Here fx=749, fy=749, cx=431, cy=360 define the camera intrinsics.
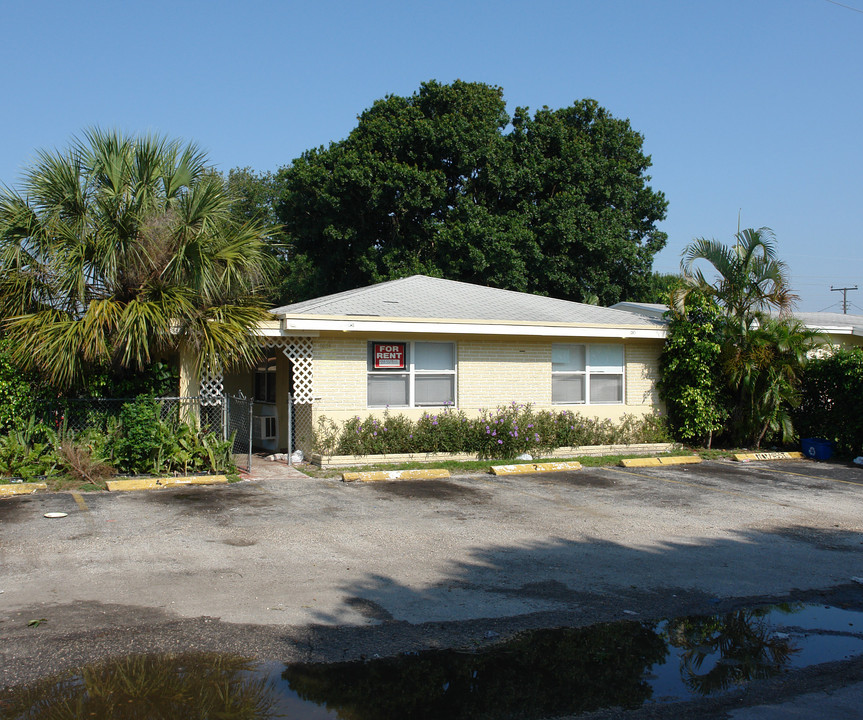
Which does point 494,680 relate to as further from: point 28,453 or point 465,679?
point 28,453

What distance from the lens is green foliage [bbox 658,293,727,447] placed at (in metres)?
17.3

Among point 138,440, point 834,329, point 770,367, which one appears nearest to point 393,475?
point 138,440

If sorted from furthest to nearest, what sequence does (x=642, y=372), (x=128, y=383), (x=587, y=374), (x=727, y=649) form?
(x=642, y=372) → (x=587, y=374) → (x=128, y=383) → (x=727, y=649)

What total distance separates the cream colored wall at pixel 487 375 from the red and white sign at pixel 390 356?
0.56 feet

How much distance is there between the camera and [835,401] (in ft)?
56.5

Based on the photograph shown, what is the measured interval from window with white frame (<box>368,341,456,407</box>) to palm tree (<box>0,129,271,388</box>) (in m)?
2.96

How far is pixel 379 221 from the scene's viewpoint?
3017cm

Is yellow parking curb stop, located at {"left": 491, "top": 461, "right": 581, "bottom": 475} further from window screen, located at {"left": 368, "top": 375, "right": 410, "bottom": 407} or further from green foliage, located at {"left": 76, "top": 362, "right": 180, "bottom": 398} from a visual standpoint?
green foliage, located at {"left": 76, "top": 362, "right": 180, "bottom": 398}

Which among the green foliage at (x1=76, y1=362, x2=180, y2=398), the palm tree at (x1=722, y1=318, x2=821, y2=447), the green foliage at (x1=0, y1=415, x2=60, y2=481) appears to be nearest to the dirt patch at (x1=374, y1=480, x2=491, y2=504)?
the green foliage at (x1=76, y1=362, x2=180, y2=398)

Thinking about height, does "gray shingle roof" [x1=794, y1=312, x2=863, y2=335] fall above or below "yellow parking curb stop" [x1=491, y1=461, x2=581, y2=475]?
above

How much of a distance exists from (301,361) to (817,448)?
11.9m

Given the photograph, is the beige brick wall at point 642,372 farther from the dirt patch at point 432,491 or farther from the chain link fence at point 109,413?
the chain link fence at point 109,413

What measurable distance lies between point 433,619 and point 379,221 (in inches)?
994

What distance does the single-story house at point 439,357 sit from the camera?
14.9 meters
